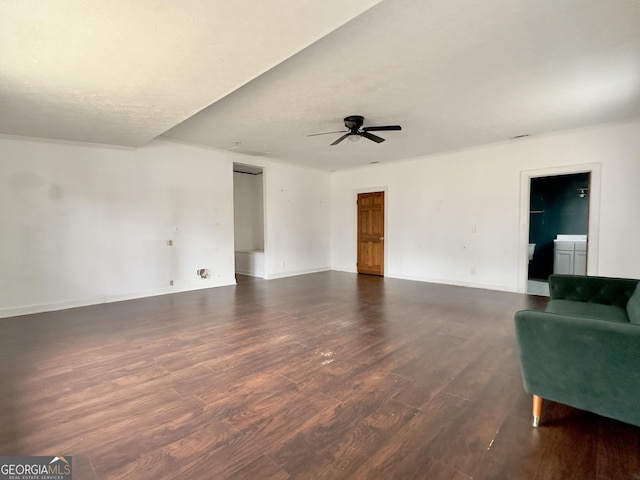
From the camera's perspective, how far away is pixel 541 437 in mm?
1786

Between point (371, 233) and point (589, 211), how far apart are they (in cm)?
420

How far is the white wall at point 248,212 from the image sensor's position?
8.52m

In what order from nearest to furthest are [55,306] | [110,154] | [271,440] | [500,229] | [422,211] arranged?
[271,440] → [55,306] → [110,154] → [500,229] → [422,211]

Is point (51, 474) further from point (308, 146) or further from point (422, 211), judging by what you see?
point (422, 211)

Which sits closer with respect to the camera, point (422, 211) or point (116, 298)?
point (116, 298)

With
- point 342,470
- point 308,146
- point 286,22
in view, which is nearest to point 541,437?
point 342,470

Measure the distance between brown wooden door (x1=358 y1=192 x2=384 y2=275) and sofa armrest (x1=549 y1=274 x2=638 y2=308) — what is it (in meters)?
4.49

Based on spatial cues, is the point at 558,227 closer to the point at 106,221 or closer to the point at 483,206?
the point at 483,206

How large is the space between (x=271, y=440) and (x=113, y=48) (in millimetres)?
2831

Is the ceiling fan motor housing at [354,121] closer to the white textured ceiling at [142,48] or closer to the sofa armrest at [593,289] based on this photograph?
the white textured ceiling at [142,48]

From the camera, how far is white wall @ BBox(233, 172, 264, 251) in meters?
8.52

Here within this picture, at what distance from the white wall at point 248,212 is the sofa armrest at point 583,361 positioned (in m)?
7.29

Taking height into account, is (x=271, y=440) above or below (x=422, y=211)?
below

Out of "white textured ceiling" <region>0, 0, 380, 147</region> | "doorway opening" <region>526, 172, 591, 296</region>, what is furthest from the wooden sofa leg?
"doorway opening" <region>526, 172, 591, 296</region>
